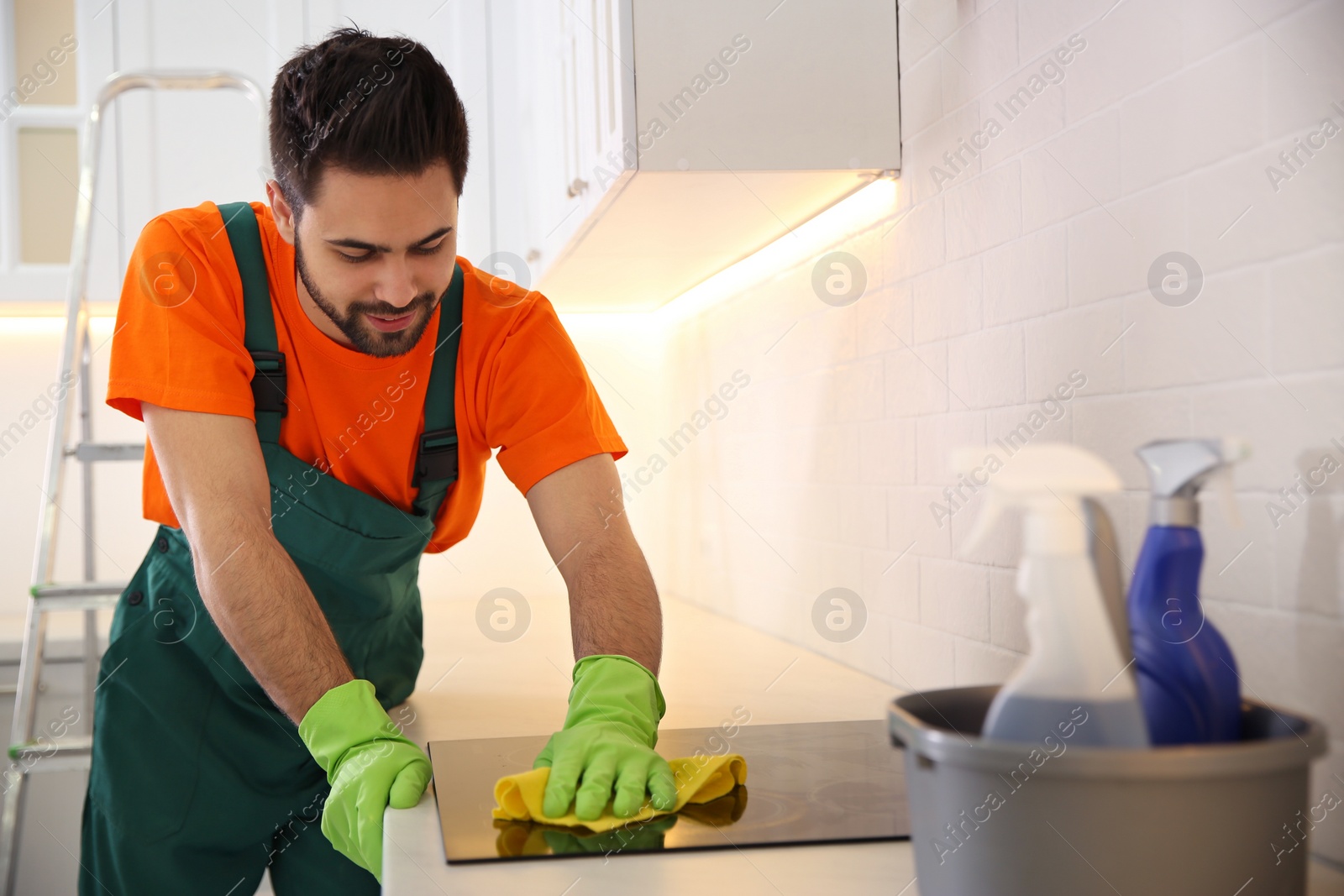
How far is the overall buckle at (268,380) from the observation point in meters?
1.13

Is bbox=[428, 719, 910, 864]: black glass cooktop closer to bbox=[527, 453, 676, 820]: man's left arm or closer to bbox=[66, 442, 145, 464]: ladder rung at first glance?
bbox=[527, 453, 676, 820]: man's left arm

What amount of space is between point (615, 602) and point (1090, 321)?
507mm

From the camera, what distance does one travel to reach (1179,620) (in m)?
0.45

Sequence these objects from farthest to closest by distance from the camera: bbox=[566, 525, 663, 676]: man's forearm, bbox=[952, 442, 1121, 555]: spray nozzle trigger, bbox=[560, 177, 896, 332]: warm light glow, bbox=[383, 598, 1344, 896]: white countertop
Answer: bbox=[560, 177, 896, 332]: warm light glow → bbox=[566, 525, 663, 676]: man's forearm → bbox=[383, 598, 1344, 896]: white countertop → bbox=[952, 442, 1121, 555]: spray nozzle trigger

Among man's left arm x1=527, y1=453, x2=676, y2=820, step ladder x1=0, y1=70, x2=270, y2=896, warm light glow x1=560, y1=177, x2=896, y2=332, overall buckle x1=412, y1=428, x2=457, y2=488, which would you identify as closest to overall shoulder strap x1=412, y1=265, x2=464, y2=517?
overall buckle x1=412, y1=428, x2=457, y2=488

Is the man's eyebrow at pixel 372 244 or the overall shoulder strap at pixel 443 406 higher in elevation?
the man's eyebrow at pixel 372 244

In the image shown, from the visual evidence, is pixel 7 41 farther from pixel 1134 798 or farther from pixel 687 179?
pixel 1134 798

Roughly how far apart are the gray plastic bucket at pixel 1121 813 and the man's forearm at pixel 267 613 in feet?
2.10

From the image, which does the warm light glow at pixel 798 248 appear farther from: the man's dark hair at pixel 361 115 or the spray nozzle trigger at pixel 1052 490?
the spray nozzle trigger at pixel 1052 490

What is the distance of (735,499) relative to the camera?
211 cm

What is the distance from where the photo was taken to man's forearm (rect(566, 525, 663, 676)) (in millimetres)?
1025

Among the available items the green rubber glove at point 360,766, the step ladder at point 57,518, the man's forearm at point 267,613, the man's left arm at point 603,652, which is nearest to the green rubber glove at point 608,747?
the man's left arm at point 603,652

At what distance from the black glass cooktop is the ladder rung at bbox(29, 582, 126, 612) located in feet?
3.70

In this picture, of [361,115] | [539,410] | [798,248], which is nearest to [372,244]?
[361,115]
